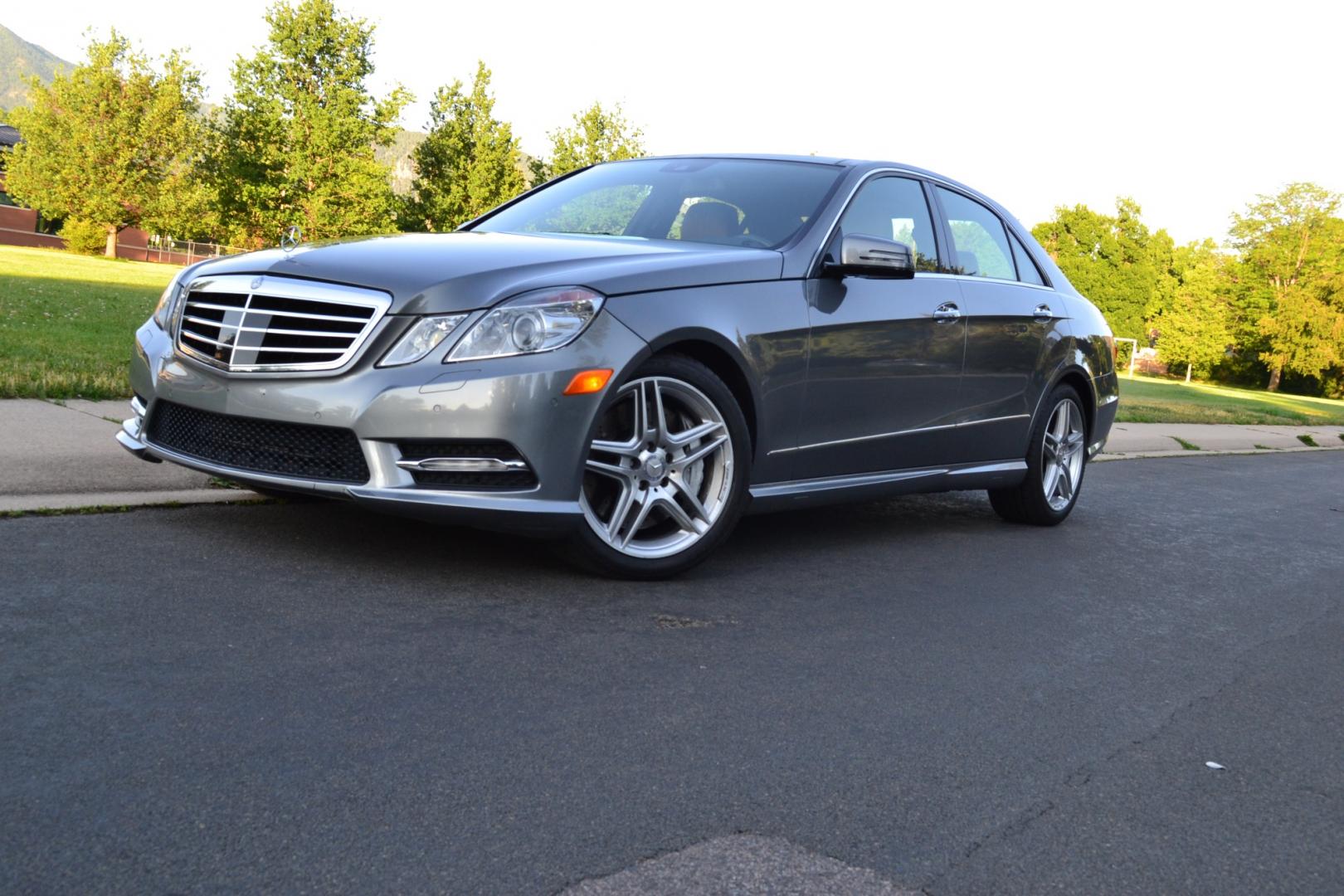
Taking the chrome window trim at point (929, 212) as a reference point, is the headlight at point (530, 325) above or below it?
below

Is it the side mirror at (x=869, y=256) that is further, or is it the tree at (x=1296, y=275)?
the tree at (x=1296, y=275)

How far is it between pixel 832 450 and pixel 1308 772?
2.34 m

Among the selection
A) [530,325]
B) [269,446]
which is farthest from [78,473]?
[530,325]

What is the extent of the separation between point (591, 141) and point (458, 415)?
48116 millimetres

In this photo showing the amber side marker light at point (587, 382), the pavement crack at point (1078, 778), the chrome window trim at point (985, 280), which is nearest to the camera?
the pavement crack at point (1078, 778)

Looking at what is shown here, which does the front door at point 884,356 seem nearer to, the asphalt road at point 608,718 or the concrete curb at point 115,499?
the asphalt road at point 608,718

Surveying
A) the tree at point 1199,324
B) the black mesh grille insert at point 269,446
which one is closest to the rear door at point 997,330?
the black mesh grille insert at point 269,446

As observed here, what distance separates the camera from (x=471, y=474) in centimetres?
428

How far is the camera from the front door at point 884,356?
5254mm

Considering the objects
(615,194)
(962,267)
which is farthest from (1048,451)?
(615,194)

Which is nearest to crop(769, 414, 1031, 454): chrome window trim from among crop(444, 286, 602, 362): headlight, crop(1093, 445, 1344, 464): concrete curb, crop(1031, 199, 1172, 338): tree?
crop(444, 286, 602, 362): headlight

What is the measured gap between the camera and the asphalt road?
2506 mm

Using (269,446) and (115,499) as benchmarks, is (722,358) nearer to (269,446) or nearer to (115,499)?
(269,446)

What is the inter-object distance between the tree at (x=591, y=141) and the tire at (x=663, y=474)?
46681 mm
